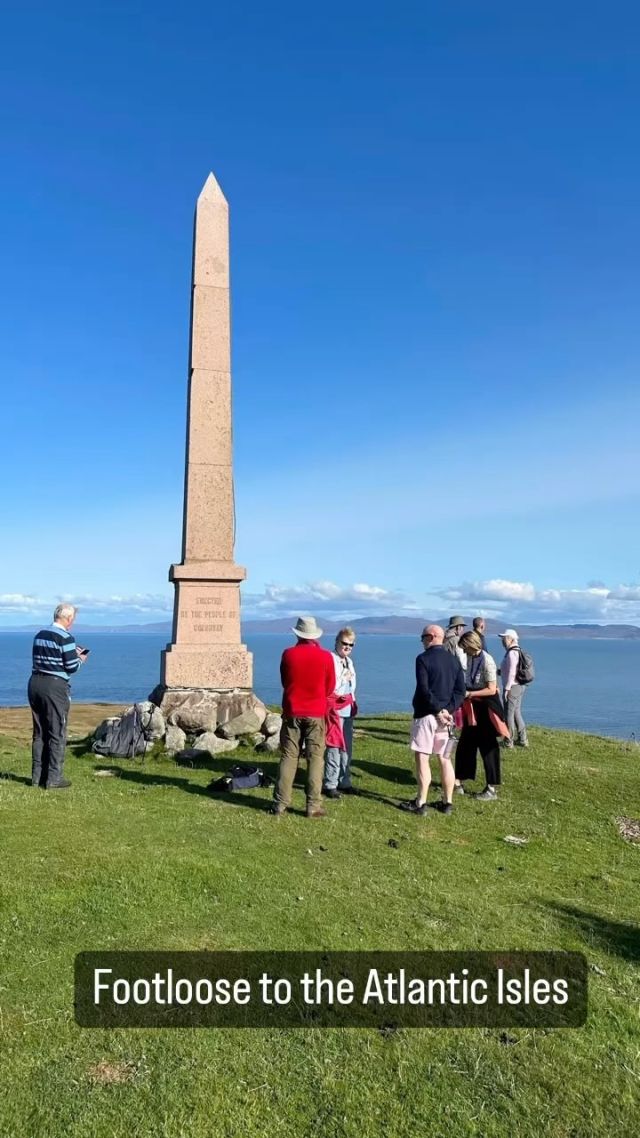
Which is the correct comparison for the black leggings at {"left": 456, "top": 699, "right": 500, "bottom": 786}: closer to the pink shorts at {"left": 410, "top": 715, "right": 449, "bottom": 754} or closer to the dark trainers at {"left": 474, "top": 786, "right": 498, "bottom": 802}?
the dark trainers at {"left": 474, "top": 786, "right": 498, "bottom": 802}

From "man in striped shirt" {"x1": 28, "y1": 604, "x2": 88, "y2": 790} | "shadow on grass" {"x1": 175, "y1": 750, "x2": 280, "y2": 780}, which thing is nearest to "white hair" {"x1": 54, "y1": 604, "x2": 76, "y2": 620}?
"man in striped shirt" {"x1": 28, "y1": 604, "x2": 88, "y2": 790}

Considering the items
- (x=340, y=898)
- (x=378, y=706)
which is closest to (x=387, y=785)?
(x=340, y=898)

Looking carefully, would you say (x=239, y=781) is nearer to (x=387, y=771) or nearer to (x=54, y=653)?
(x=387, y=771)

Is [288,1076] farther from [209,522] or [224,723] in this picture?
[209,522]

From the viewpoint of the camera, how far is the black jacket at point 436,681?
931 centimetres

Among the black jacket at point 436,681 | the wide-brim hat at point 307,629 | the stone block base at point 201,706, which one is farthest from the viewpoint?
the stone block base at point 201,706

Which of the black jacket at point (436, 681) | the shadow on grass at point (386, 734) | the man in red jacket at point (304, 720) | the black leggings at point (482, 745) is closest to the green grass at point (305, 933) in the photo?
the man in red jacket at point (304, 720)

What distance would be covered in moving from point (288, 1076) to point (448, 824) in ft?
18.1

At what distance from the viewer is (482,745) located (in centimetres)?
1057

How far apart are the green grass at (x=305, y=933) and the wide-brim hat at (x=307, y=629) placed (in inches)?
84.5

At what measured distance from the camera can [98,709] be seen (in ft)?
95.8

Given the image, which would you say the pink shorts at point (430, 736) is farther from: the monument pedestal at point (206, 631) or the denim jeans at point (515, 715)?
the denim jeans at point (515, 715)

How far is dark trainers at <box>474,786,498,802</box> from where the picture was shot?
10360 millimetres

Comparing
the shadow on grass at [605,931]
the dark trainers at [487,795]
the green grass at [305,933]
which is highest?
the green grass at [305,933]
